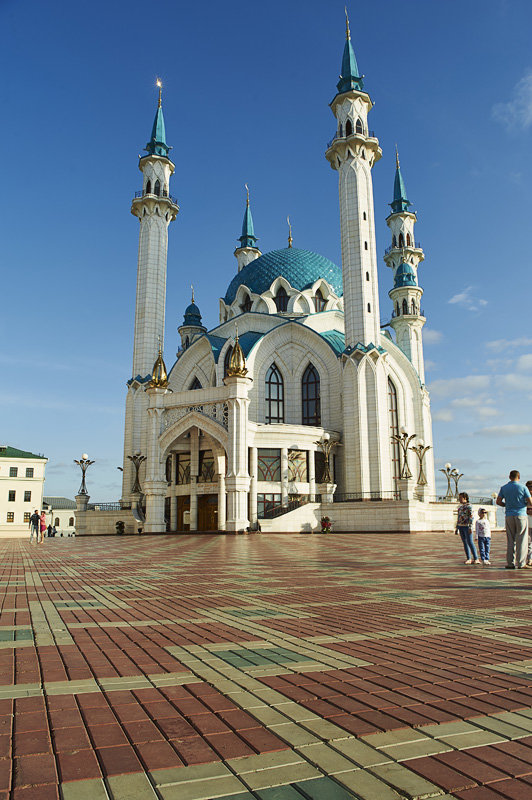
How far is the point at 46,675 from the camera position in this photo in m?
3.79

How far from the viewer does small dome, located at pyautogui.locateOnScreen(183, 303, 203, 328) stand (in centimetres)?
5847

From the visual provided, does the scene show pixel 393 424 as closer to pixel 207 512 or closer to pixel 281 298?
pixel 281 298

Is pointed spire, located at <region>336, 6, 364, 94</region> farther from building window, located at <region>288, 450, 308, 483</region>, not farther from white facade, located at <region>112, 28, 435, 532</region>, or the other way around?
building window, located at <region>288, 450, 308, 483</region>

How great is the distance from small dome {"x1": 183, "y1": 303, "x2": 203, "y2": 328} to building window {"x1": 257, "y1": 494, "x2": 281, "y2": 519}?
26.1 meters

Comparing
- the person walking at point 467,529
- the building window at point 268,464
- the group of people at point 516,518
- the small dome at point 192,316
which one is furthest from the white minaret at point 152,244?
the group of people at point 516,518

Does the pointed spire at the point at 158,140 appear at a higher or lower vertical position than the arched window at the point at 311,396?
higher

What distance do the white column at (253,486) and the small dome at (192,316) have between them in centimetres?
2523

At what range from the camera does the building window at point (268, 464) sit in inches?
1441

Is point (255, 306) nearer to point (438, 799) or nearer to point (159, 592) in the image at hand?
point (159, 592)

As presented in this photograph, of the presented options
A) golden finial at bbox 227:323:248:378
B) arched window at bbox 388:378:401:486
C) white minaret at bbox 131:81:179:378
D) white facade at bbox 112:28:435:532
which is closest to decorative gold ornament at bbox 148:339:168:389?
white facade at bbox 112:28:435:532

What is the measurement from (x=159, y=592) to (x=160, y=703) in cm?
464

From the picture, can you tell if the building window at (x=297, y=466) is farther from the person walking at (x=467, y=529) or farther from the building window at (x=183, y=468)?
the person walking at (x=467, y=529)

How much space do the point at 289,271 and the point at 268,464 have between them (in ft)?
68.0

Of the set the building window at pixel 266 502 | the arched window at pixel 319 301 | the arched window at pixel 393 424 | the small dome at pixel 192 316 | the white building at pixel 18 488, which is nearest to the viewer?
the building window at pixel 266 502
